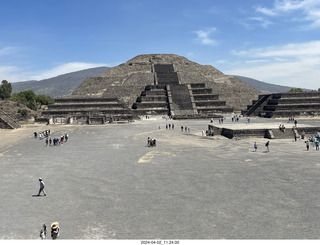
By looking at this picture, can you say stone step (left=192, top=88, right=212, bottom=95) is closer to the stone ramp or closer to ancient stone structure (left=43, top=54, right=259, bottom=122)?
ancient stone structure (left=43, top=54, right=259, bottom=122)

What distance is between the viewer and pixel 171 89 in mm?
69875

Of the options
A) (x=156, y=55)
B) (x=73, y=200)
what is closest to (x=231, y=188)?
(x=73, y=200)

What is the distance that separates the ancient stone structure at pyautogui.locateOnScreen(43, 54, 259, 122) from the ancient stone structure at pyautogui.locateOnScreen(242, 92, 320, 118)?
6992 mm

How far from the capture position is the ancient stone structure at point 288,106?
55500mm

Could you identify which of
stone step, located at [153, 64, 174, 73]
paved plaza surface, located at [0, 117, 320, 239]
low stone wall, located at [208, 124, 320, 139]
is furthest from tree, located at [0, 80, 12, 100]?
low stone wall, located at [208, 124, 320, 139]

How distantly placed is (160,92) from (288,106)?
1162 inches

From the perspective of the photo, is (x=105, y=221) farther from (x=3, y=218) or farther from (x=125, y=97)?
(x=125, y=97)

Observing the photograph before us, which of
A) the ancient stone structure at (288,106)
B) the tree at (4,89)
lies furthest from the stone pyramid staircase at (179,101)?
the tree at (4,89)

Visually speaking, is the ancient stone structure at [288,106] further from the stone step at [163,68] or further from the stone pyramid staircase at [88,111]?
the stone step at [163,68]

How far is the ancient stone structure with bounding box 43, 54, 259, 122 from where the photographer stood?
2275 inches

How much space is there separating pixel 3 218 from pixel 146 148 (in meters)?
14.9

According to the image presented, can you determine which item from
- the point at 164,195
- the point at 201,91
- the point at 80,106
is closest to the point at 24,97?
the point at 80,106

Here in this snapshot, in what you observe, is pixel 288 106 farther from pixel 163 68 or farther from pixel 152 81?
pixel 163 68

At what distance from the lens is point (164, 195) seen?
11906mm
